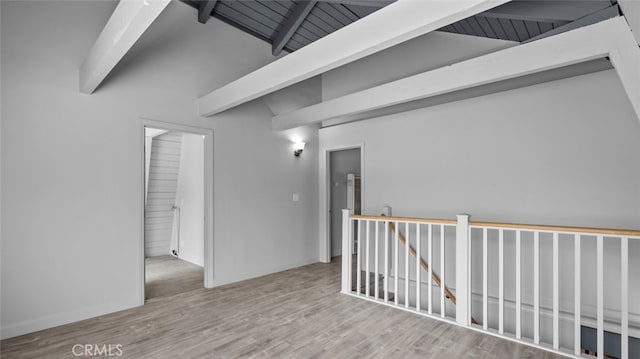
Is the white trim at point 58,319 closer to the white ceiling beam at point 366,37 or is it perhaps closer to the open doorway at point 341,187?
the white ceiling beam at point 366,37

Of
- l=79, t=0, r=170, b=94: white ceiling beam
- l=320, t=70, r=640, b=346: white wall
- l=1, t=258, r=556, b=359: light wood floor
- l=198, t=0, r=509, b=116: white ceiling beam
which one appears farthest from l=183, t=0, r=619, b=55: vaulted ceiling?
l=1, t=258, r=556, b=359: light wood floor

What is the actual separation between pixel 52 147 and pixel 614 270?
218 inches

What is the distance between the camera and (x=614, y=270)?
2986 millimetres

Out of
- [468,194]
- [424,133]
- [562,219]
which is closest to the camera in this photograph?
[562,219]

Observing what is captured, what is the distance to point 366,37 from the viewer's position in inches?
80.5

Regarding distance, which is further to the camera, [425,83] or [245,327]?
[425,83]

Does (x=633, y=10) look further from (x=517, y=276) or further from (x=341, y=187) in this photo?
(x=341, y=187)

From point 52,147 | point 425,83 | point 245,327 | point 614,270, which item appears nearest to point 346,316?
point 245,327

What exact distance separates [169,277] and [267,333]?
8.23ft

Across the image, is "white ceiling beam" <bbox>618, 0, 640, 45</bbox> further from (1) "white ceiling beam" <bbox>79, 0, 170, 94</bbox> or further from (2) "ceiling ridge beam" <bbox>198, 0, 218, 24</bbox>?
(2) "ceiling ridge beam" <bbox>198, 0, 218, 24</bbox>

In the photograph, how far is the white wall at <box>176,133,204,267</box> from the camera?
5188mm

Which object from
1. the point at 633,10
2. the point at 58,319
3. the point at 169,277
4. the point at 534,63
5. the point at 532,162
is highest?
the point at 534,63

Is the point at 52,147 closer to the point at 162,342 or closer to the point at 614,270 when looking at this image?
the point at 162,342

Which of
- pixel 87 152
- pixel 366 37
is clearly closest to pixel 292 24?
pixel 366 37
